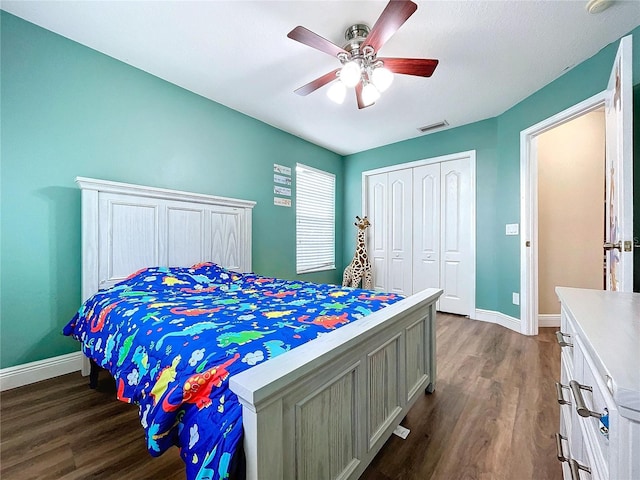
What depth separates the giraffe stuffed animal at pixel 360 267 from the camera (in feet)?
14.0

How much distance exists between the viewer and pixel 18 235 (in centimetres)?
193

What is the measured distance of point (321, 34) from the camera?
6.57 feet

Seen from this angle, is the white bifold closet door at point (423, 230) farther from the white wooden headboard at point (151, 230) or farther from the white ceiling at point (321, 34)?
the white wooden headboard at point (151, 230)

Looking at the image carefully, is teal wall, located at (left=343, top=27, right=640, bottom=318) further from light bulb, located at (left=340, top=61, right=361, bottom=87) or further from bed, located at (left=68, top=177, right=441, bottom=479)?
light bulb, located at (left=340, top=61, right=361, bottom=87)

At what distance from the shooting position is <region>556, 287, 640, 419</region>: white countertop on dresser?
430 millimetres

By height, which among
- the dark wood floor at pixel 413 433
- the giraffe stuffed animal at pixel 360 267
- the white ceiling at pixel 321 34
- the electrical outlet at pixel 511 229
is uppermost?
the white ceiling at pixel 321 34

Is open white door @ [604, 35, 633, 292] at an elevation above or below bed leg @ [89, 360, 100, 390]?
above

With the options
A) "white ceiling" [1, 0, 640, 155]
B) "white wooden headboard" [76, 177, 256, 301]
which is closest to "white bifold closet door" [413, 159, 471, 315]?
"white ceiling" [1, 0, 640, 155]

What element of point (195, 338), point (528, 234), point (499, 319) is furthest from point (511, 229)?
point (195, 338)

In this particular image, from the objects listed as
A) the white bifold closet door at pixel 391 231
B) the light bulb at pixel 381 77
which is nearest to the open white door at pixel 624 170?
the light bulb at pixel 381 77

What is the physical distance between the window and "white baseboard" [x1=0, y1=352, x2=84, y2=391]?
2.55m

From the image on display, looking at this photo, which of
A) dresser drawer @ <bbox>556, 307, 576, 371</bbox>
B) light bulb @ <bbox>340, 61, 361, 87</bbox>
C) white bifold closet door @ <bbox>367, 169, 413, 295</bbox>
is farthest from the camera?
white bifold closet door @ <bbox>367, 169, 413, 295</bbox>

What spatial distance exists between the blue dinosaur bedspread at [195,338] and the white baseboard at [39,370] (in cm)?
35

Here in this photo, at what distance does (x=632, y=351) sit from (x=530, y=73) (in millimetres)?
2897
